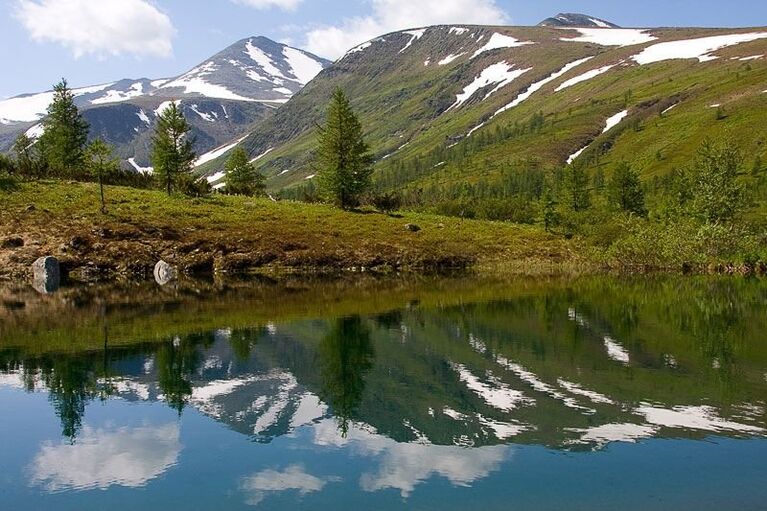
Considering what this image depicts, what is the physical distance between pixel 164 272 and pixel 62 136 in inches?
1633

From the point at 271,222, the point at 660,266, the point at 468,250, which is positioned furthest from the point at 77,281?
the point at 660,266

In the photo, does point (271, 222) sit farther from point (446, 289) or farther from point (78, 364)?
point (78, 364)

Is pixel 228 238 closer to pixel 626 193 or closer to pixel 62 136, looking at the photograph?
pixel 62 136

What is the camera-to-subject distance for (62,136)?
3578 inches

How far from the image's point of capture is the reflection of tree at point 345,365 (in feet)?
64.6

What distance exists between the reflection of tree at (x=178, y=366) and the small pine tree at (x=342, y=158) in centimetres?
5774

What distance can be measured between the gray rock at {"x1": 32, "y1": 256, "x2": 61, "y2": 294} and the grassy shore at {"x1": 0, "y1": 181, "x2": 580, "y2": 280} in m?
1.83

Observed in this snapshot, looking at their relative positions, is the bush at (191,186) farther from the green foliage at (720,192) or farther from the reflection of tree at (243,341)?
the green foliage at (720,192)

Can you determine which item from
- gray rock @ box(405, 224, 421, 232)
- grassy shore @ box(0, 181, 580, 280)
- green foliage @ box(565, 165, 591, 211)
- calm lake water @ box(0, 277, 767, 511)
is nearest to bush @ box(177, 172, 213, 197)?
grassy shore @ box(0, 181, 580, 280)

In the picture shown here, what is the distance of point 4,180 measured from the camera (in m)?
75.4

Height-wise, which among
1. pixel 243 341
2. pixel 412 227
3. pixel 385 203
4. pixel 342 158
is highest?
pixel 342 158

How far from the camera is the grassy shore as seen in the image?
65.6 m

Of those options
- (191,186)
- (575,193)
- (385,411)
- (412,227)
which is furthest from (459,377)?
(575,193)

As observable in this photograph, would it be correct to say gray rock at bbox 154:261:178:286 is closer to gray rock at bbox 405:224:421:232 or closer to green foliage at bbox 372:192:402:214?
gray rock at bbox 405:224:421:232
